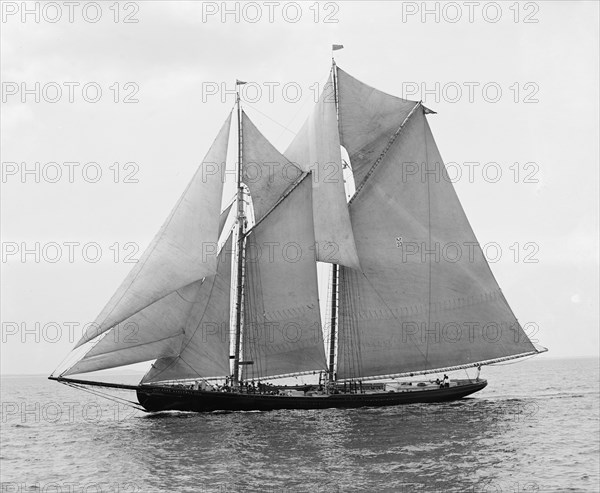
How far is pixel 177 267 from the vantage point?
46219 mm

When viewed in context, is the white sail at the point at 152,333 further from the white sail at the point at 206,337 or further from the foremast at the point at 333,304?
the foremast at the point at 333,304

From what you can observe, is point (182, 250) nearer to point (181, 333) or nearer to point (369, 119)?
point (181, 333)

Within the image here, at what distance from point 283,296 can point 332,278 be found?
5094 mm

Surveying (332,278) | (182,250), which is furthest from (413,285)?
(182,250)

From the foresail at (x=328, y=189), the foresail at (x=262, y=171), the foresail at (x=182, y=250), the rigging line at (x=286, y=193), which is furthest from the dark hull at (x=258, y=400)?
the foresail at (x=262, y=171)

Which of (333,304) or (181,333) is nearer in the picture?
(181,333)

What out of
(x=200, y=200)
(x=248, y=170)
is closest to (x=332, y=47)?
Result: (x=248, y=170)

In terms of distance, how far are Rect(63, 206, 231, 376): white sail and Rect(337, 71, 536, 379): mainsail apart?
1036 centimetres

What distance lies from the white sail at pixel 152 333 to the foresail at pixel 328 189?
758cm

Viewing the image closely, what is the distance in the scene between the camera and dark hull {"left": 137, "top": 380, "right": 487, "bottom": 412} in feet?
163

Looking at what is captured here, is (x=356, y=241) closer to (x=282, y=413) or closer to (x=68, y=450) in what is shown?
(x=282, y=413)

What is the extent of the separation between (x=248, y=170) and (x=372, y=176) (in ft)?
28.5

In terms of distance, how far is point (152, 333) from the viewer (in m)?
46.9

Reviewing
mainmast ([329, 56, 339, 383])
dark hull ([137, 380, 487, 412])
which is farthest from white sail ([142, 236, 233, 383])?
mainmast ([329, 56, 339, 383])
